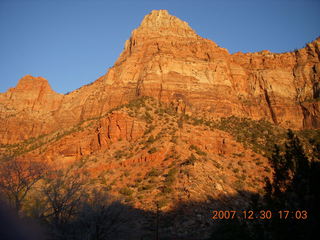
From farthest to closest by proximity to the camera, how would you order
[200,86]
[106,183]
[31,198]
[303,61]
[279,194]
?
[303,61] < [200,86] < [106,183] < [31,198] < [279,194]

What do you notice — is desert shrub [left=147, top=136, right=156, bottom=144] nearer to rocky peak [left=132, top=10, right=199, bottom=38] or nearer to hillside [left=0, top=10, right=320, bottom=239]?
hillside [left=0, top=10, right=320, bottom=239]

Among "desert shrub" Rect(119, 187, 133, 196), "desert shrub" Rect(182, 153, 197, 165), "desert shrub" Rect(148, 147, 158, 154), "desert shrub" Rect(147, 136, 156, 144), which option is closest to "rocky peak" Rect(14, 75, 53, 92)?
"desert shrub" Rect(147, 136, 156, 144)

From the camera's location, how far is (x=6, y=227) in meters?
7.91

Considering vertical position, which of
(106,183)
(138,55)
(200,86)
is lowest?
(106,183)

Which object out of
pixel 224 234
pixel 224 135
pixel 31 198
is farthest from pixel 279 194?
pixel 224 135

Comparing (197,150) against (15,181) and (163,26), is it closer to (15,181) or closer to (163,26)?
(15,181)

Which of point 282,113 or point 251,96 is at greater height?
point 251,96

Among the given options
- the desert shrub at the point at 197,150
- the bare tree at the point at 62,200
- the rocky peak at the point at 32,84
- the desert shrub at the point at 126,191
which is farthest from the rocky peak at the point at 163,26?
the bare tree at the point at 62,200

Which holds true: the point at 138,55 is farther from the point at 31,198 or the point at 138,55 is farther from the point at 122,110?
the point at 31,198

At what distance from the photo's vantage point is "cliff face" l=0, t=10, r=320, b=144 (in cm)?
4884

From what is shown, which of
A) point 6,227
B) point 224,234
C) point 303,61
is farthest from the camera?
point 303,61

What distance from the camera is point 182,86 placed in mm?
48750

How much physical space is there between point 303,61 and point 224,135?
32.0 m

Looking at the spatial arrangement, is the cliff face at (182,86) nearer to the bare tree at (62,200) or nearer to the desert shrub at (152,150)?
the desert shrub at (152,150)
